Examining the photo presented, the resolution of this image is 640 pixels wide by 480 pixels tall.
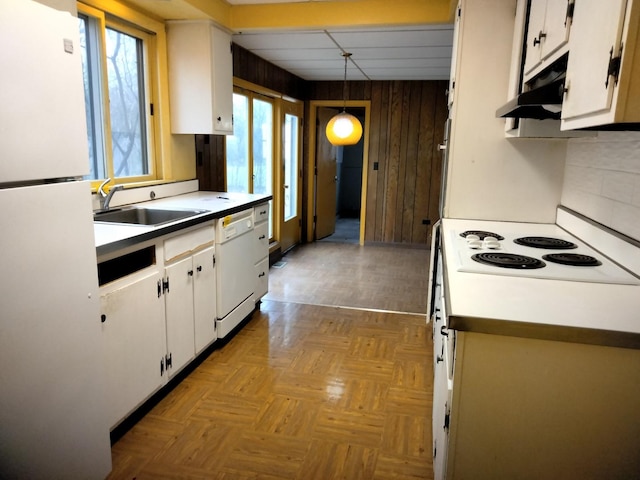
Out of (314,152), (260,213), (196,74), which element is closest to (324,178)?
(314,152)

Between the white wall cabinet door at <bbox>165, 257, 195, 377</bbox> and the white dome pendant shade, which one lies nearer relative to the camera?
the white wall cabinet door at <bbox>165, 257, 195, 377</bbox>

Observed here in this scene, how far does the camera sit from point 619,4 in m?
1.09

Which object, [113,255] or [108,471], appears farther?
[113,255]

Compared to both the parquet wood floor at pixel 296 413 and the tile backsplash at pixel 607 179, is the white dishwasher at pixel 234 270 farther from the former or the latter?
the tile backsplash at pixel 607 179

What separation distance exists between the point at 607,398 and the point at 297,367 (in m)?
1.90

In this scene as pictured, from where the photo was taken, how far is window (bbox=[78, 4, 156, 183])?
2.65 meters

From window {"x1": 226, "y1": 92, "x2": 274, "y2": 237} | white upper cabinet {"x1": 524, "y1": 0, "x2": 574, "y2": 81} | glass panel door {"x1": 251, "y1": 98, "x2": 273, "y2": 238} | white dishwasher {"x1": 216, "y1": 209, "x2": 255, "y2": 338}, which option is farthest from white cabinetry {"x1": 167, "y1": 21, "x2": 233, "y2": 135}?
white upper cabinet {"x1": 524, "y1": 0, "x2": 574, "y2": 81}

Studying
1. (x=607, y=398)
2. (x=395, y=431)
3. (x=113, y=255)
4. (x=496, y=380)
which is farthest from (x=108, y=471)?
(x=607, y=398)

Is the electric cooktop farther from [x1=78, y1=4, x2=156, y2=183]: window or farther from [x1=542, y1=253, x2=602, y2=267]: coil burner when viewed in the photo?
[x1=78, y1=4, x2=156, y2=183]: window

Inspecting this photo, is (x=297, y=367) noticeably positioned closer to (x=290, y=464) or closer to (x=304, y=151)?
(x=290, y=464)

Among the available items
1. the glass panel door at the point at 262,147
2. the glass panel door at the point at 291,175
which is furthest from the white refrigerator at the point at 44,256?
the glass panel door at the point at 291,175

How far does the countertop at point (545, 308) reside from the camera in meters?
1.13

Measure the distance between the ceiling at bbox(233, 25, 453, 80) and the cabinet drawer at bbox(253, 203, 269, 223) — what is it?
1.32 metres

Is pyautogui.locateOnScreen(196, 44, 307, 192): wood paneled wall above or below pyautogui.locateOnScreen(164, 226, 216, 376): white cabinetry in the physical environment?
above
